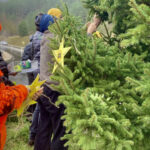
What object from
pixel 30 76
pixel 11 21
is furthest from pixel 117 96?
pixel 11 21

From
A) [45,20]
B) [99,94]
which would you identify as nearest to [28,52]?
[45,20]

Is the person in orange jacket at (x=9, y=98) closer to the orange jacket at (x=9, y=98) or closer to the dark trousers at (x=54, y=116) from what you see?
the orange jacket at (x=9, y=98)

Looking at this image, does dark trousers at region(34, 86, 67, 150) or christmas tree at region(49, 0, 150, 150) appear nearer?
christmas tree at region(49, 0, 150, 150)

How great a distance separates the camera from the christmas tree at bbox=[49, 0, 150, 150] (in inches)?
45.7

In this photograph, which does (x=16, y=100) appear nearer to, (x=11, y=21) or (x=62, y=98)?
(x=62, y=98)

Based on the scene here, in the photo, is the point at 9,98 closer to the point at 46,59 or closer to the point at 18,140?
the point at 46,59

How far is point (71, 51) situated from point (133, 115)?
65 centimetres

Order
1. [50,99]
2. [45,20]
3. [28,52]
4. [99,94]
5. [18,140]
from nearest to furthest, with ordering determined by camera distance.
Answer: [99,94], [50,99], [45,20], [18,140], [28,52]

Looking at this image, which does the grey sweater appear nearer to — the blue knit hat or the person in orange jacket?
the person in orange jacket

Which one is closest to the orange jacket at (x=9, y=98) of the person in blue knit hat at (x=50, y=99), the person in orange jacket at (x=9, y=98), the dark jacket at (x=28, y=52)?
the person in orange jacket at (x=9, y=98)

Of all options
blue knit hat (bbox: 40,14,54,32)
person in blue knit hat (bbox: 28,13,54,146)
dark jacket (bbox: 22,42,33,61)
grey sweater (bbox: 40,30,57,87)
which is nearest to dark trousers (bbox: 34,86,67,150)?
grey sweater (bbox: 40,30,57,87)

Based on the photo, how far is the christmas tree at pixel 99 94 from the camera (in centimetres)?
116

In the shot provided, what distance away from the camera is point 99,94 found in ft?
4.75

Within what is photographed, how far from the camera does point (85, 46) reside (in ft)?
5.22
